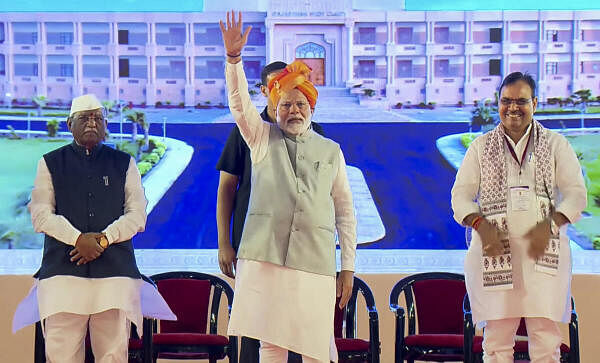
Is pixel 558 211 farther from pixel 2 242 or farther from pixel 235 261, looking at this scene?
pixel 2 242

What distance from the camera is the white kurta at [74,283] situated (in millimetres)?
3270

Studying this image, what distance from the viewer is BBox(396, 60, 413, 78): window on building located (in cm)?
505

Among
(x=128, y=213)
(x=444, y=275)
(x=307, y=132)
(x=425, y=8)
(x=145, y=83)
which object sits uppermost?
(x=425, y=8)

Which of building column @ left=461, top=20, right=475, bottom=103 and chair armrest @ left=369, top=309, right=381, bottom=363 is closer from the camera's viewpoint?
chair armrest @ left=369, top=309, right=381, bottom=363

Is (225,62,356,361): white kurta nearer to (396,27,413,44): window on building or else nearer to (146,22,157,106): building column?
(146,22,157,106): building column

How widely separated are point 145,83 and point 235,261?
7.28 ft

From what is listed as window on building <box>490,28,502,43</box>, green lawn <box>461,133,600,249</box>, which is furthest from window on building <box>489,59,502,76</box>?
green lawn <box>461,133,600,249</box>

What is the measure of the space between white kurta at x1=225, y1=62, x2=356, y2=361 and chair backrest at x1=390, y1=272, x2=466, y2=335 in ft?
4.34

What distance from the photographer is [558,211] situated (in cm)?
304

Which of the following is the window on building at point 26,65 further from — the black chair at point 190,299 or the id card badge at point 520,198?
the id card badge at point 520,198

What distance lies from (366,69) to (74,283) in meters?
2.50

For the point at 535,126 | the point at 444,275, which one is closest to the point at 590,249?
the point at 444,275

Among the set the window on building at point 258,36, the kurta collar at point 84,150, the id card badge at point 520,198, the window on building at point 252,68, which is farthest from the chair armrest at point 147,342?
the window on building at point 258,36

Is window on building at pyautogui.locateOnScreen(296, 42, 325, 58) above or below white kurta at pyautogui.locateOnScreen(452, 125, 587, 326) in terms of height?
above
